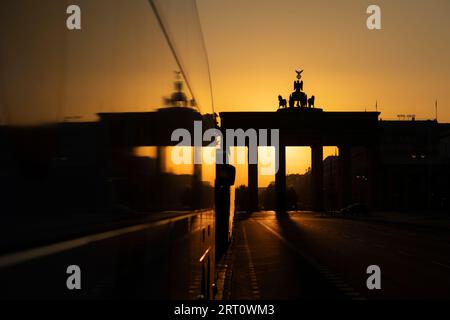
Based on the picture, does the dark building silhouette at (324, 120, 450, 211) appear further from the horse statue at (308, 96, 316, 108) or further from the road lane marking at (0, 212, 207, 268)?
the road lane marking at (0, 212, 207, 268)

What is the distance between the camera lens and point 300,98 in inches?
4663

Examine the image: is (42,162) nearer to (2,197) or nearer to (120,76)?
(2,197)

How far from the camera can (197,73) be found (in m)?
7.96

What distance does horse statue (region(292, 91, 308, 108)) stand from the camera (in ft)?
386

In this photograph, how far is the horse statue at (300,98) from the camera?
386 ft

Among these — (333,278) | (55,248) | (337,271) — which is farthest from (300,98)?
(55,248)

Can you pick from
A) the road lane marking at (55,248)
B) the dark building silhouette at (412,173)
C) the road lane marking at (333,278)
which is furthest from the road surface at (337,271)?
the dark building silhouette at (412,173)

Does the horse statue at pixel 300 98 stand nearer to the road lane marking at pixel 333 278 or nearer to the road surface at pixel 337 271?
the road surface at pixel 337 271

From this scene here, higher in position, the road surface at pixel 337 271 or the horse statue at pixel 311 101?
the horse statue at pixel 311 101

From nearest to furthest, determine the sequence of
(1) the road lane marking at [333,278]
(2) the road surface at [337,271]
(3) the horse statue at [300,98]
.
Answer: (1) the road lane marking at [333,278]
(2) the road surface at [337,271]
(3) the horse statue at [300,98]

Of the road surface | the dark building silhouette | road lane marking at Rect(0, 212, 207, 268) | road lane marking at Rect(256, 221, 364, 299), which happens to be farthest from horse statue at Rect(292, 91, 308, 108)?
road lane marking at Rect(0, 212, 207, 268)

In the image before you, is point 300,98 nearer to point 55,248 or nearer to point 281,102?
point 281,102

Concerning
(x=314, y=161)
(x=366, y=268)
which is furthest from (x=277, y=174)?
(x=366, y=268)

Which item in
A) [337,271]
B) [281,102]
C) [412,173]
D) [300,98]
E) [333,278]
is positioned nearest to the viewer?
[333,278]
